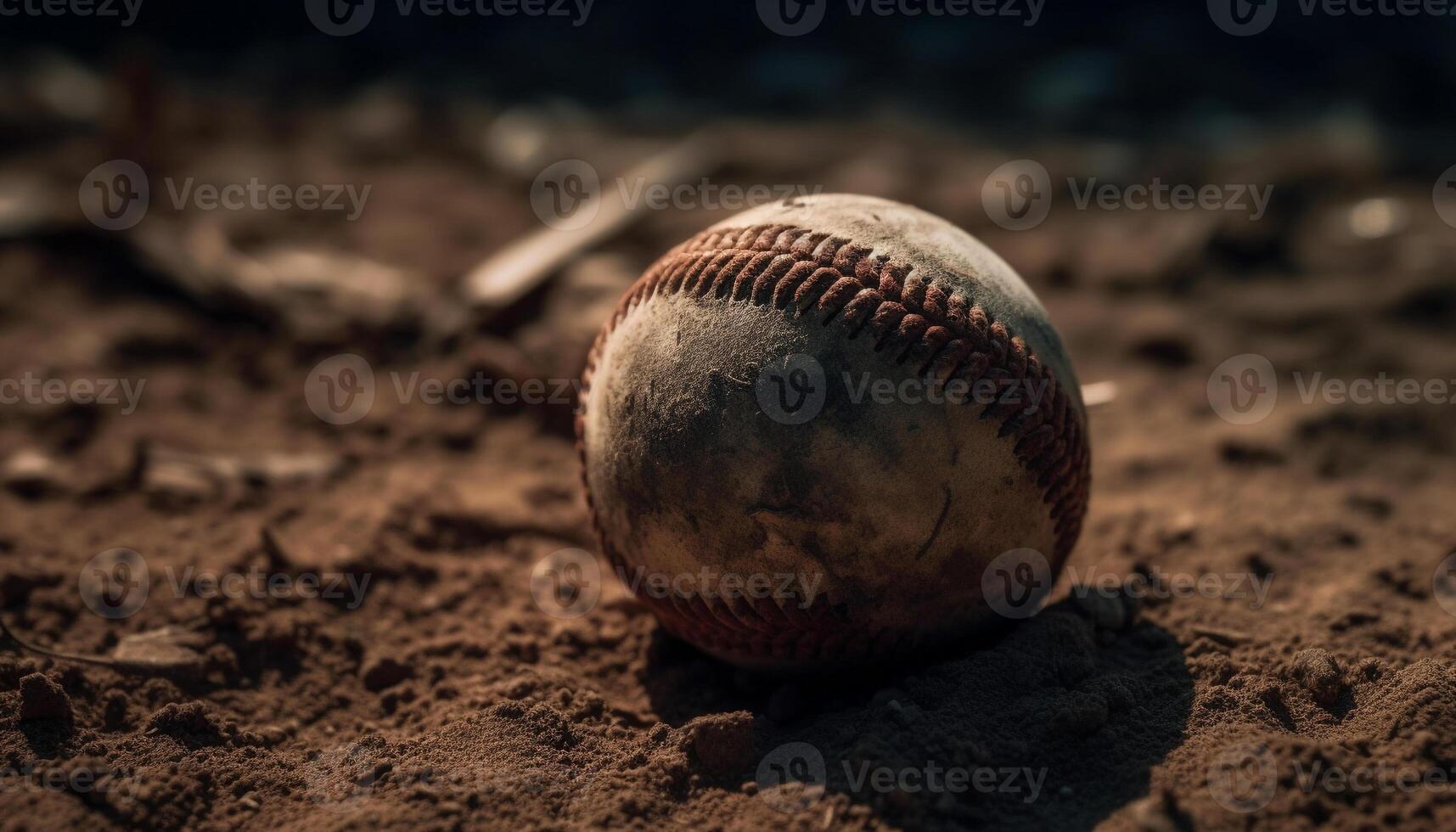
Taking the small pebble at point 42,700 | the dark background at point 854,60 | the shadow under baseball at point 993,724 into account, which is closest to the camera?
the shadow under baseball at point 993,724

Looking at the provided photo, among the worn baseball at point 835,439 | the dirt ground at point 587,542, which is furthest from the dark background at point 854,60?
the worn baseball at point 835,439

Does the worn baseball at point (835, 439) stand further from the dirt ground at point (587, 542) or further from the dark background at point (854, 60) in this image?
the dark background at point (854, 60)

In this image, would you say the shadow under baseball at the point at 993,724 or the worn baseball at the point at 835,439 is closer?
the shadow under baseball at the point at 993,724

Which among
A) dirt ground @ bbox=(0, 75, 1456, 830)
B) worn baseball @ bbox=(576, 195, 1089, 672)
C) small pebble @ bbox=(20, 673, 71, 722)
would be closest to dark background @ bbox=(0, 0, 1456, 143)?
dirt ground @ bbox=(0, 75, 1456, 830)

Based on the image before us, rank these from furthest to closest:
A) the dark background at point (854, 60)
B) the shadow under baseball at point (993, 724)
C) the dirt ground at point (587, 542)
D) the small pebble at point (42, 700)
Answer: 1. the dark background at point (854, 60)
2. the small pebble at point (42, 700)
3. the dirt ground at point (587, 542)
4. the shadow under baseball at point (993, 724)

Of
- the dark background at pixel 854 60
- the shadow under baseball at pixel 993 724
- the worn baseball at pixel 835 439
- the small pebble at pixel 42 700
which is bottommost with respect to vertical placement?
the shadow under baseball at pixel 993 724

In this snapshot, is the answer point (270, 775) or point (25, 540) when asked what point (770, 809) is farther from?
point (25, 540)

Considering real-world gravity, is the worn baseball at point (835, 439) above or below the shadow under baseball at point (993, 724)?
above

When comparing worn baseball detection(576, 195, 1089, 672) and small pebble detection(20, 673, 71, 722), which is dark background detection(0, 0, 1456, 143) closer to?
small pebble detection(20, 673, 71, 722)
